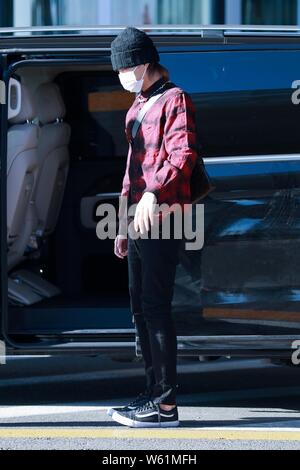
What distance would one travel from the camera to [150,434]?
230 inches

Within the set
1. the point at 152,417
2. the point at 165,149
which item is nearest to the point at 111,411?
the point at 152,417

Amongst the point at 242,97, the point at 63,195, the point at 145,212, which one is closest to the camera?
the point at 145,212

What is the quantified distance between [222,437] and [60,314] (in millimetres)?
1415

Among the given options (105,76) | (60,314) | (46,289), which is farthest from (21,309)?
(105,76)

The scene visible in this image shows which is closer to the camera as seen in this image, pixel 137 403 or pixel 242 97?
pixel 137 403

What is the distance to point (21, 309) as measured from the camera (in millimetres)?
6746

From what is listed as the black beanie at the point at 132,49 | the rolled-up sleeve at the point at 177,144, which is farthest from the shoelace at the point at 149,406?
the black beanie at the point at 132,49

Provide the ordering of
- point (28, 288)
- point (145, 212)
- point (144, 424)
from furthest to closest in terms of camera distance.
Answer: point (28, 288)
point (144, 424)
point (145, 212)

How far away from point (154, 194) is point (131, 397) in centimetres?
161

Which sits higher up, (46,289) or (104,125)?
(104,125)

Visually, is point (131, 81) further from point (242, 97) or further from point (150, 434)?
point (150, 434)

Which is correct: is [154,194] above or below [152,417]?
above

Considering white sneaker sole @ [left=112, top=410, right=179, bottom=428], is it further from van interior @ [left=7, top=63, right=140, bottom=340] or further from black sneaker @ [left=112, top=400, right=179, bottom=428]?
van interior @ [left=7, top=63, right=140, bottom=340]

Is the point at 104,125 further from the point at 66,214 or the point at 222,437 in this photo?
the point at 222,437
